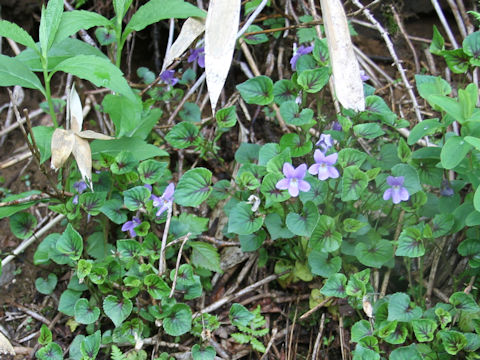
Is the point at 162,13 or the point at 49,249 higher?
the point at 162,13

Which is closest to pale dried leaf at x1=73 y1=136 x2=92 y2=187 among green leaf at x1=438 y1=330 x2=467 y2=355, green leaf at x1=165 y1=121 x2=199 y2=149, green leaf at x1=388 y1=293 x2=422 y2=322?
green leaf at x1=165 y1=121 x2=199 y2=149

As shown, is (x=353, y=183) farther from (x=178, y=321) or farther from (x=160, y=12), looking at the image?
(x=160, y=12)

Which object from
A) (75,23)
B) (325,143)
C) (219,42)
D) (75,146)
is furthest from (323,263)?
(75,23)

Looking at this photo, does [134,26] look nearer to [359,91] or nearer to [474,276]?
[359,91]

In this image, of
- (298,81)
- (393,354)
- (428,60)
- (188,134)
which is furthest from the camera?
(428,60)

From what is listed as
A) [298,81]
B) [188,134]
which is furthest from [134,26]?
[298,81]

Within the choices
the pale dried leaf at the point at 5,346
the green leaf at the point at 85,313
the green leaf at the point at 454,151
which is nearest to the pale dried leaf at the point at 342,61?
the green leaf at the point at 454,151

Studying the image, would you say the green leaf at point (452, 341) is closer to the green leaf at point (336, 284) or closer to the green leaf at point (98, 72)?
the green leaf at point (336, 284)
